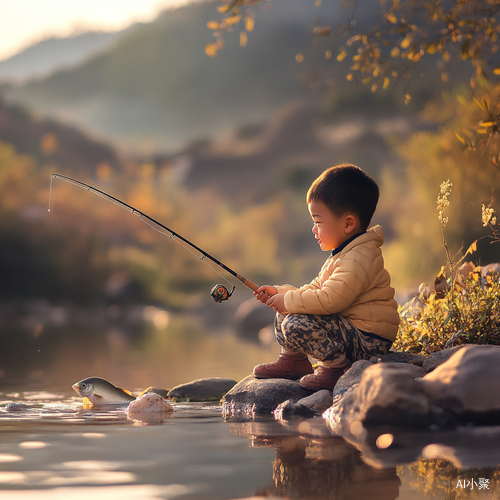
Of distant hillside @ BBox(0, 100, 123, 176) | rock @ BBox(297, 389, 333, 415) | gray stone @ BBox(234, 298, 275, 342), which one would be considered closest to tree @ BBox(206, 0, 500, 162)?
rock @ BBox(297, 389, 333, 415)

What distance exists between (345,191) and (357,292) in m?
0.63

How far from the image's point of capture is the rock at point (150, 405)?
15.1 feet

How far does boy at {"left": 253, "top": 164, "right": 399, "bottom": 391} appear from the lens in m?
4.24

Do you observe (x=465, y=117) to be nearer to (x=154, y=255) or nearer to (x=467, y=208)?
(x=467, y=208)

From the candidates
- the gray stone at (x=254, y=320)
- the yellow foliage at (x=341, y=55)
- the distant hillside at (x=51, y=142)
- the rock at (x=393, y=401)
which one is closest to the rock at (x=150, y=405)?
the rock at (x=393, y=401)

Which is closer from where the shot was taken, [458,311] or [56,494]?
[56,494]

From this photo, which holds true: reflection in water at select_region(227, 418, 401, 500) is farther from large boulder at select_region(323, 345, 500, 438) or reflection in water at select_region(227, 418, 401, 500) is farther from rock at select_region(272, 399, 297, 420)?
rock at select_region(272, 399, 297, 420)

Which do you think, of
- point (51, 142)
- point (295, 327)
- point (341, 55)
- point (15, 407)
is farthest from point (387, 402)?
point (51, 142)

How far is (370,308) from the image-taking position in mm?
4348

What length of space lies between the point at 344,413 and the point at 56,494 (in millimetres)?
1857

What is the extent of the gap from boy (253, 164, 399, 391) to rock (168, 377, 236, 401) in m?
1.25

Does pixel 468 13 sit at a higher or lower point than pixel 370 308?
higher

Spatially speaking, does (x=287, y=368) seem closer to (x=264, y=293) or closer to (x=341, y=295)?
(x=264, y=293)

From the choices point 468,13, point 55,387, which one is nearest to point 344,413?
point 55,387
